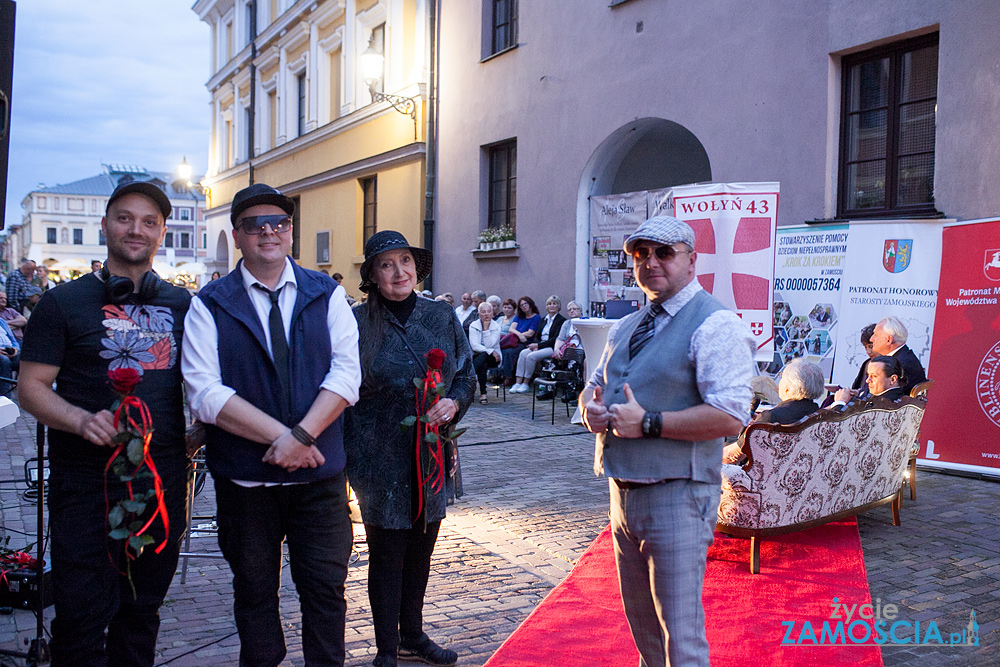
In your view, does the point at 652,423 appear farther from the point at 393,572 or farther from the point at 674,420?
the point at 393,572

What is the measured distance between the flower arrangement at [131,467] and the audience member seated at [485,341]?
9896mm

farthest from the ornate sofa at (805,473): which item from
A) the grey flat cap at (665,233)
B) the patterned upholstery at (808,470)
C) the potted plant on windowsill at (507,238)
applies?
the potted plant on windowsill at (507,238)

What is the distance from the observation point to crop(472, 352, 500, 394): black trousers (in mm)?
12594

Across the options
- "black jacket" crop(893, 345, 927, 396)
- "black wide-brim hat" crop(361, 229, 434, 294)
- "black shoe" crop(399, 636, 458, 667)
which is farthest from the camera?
"black jacket" crop(893, 345, 927, 396)

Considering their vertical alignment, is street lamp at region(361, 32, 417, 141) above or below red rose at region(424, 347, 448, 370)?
above

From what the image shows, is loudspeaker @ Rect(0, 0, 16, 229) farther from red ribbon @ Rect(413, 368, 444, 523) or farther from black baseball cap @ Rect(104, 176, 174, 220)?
red ribbon @ Rect(413, 368, 444, 523)

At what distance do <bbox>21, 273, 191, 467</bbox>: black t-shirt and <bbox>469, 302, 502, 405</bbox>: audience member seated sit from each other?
9833 mm

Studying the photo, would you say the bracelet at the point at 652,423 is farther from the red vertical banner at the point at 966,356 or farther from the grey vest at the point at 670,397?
the red vertical banner at the point at 966,356

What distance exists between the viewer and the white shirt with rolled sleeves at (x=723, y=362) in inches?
105

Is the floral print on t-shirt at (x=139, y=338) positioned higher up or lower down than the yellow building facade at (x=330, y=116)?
lower down

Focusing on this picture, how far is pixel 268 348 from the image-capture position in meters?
2.87

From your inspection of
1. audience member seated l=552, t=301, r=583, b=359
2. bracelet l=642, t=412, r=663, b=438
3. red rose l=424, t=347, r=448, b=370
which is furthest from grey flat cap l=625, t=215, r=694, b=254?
audience member seated l=552, t=301, r=583, b=359

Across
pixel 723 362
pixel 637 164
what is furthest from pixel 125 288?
pixel 637 164

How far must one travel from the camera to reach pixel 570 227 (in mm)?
13398
